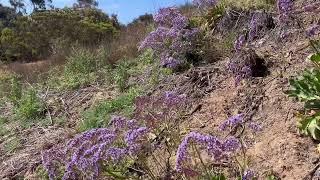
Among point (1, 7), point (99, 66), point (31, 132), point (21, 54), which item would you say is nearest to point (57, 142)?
point (31, 132)

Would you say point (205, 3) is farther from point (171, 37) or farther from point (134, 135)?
point (134, 135)

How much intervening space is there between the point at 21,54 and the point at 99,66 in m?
17.3

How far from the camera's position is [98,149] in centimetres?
393

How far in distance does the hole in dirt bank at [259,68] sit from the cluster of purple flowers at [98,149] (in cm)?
183

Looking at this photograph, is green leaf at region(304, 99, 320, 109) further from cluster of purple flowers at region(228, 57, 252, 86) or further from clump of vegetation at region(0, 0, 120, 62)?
clump of vegetation at region(0, 0, 120, 62)

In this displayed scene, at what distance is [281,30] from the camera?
6.48 metres

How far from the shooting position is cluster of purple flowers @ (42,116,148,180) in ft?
12.9

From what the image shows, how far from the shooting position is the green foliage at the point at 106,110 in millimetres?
6321

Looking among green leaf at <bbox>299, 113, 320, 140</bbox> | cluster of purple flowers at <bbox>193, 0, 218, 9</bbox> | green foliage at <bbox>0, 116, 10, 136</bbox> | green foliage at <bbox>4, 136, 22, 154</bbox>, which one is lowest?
green foliage at <bbox>4, 136, 22, 154</bbox>

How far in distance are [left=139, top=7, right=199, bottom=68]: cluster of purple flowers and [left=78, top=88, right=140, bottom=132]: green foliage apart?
27.6 inches

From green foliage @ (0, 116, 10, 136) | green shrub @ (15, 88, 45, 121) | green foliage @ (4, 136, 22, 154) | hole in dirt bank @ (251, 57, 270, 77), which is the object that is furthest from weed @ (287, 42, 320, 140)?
green foliage @ (0, 116, 10, 136)

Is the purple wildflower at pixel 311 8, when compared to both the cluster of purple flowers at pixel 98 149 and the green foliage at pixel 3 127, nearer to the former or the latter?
the cluster of purple flowers at pixel 98 149

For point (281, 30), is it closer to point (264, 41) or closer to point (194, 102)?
point (264, 41)

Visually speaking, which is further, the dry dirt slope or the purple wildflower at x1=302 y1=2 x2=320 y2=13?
the purple wildflower at x1=302 y1=2 x2=320 y2=13
